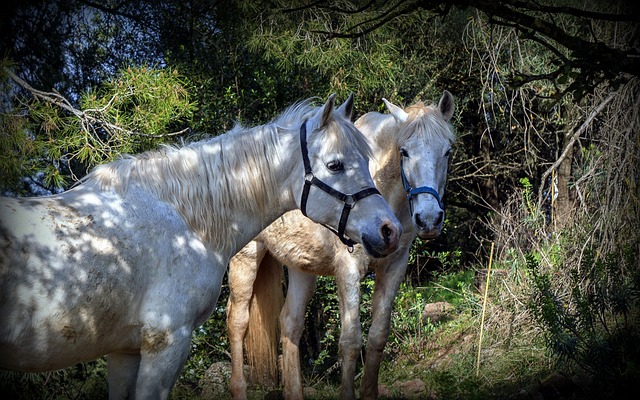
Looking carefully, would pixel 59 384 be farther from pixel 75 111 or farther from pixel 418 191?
pixel 418 191

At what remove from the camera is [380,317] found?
5.34m

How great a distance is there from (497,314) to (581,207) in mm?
1395

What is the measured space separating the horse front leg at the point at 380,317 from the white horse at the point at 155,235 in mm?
1761

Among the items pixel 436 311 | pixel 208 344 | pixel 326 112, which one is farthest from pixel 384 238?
pixel 436 311

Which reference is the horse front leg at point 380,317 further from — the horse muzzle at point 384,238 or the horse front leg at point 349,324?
the horse muzzle at point 384,238

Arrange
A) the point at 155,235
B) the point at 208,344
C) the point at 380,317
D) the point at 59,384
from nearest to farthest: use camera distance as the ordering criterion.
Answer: the point at 155,235 → the point at 380,317 → the point at 59,384 → the point at 208,344

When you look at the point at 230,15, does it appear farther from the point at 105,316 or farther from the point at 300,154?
the point at 105,316

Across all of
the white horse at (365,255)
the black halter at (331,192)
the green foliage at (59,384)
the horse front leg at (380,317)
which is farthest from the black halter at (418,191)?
the green foliage at (59,384)

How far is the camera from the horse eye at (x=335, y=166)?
372 centimetres

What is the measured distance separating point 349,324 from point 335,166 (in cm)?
187

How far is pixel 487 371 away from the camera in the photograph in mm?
6512

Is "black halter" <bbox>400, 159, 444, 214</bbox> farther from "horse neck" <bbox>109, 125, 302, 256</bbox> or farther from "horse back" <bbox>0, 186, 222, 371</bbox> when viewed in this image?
"horse back" <bbox>0, 186, 222, 371</bbox>

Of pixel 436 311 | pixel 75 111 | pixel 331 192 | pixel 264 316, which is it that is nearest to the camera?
pixel 331 192

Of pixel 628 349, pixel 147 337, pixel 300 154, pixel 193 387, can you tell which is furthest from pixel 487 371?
pixel 147 337
